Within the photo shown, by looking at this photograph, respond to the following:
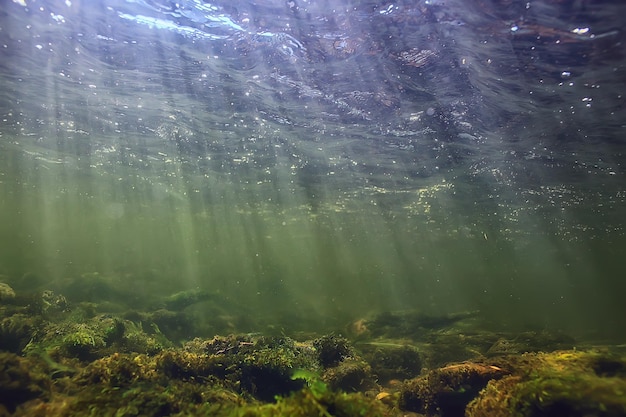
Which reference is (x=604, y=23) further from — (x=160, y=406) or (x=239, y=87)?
(x=160, y=406)

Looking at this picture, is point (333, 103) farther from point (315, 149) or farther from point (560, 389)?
point (560, 389)

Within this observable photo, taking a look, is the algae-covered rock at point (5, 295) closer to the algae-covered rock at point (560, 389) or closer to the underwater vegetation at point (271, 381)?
the underwater vegetation at point (271, 381)

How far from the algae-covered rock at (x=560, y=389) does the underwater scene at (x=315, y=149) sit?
1.1 inches

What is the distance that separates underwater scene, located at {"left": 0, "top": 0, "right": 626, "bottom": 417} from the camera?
19.0 feet

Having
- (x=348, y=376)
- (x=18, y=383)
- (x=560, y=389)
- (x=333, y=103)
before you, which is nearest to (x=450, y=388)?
(x=560, y=389)

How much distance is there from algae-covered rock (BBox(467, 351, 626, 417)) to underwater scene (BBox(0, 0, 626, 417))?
29 millimetres

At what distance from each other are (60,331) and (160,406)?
247 inches

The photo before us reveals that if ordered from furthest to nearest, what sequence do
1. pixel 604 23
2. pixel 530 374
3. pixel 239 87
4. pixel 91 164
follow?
pixel 91 164
pixel 239 87
pixel 604 23
pixel 530 374

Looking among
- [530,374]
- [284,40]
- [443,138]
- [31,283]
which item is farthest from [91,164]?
[530,374]

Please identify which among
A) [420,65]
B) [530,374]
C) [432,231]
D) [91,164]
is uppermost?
[91,164]

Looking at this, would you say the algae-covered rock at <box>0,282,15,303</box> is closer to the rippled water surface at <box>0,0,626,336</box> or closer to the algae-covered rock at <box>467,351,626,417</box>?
the rippled water surface at <box>0,0,626,336</box>

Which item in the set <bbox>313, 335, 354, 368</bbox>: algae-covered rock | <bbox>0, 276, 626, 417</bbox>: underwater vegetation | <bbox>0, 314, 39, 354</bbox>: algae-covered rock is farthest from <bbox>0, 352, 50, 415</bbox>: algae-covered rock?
<bbox>313, 335, 354, 368</bbox>: algae-covered rock

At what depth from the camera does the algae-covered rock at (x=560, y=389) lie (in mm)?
4473

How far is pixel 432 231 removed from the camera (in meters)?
41.3
